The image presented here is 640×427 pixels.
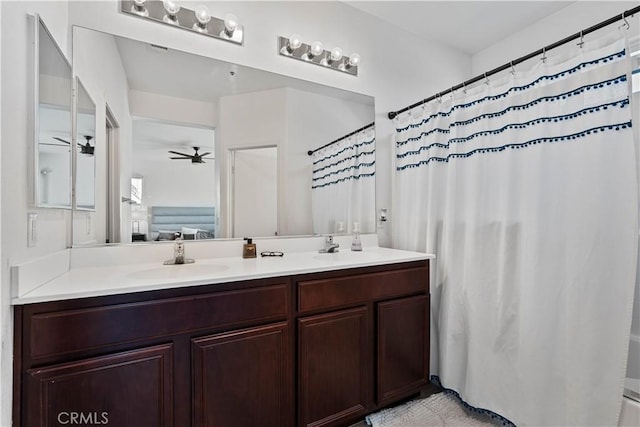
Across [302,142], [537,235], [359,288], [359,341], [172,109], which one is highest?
[172,109]

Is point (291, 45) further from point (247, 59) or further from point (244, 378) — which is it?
point (244, 378)

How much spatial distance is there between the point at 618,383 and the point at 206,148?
2282 millimetres

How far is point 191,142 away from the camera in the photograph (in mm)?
1725

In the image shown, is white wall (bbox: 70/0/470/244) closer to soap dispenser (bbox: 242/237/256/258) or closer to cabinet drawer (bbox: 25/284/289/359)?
soap dispenser (bbox: 242/237/256/258)

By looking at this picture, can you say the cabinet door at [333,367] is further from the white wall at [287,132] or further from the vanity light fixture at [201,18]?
the vanity light fixture at [201,18]

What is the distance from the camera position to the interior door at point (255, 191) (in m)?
1.81

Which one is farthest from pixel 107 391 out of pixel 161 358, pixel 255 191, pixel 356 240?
pixel 356 240

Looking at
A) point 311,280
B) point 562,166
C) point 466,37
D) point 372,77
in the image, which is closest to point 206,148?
point 311,280

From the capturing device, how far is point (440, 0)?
2.13 meters

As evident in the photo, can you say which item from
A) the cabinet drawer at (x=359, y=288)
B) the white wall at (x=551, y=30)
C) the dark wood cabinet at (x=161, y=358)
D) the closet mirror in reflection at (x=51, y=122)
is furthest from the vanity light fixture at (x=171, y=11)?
the white wall at (x=551, y=30)

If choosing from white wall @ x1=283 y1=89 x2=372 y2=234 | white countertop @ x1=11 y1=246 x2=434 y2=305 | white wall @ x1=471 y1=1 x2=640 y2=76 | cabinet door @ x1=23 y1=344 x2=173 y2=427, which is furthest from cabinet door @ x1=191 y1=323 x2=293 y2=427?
white wall @ x1=471 y1=1 x2=640 y2=76

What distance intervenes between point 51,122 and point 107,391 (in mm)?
1060

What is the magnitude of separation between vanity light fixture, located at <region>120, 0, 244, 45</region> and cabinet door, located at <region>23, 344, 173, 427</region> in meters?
1.66

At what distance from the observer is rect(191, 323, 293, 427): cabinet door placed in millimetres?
1179
